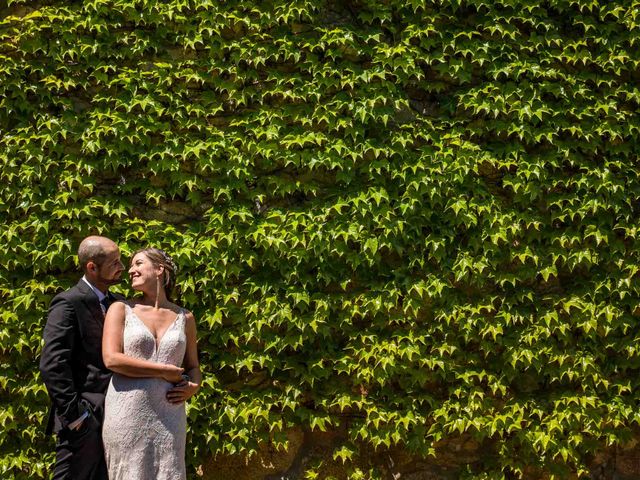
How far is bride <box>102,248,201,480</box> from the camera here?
3744 millimetres

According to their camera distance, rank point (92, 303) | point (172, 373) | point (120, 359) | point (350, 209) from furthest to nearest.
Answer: point (350, 209), point (92, 303), point (172, 373), point (120, 359)

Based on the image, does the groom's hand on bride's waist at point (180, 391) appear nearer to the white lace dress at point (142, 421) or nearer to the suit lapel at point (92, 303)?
the white lace dress at point (142, 421)

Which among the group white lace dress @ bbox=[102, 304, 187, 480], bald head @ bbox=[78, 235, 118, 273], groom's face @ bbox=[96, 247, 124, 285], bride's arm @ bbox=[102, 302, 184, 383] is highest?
bald head @ bbox=[78, 235, 118, 273]

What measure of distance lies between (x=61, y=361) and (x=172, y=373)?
0.55 metres

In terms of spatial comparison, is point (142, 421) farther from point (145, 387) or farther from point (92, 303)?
point (92, 303)

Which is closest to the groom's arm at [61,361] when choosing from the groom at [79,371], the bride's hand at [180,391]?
the groom at [79,371]

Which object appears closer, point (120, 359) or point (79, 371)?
point (120, 359)

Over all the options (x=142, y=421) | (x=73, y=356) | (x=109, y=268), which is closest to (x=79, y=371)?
(x=73, y=356)

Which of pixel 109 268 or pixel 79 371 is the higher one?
pixel 109 268

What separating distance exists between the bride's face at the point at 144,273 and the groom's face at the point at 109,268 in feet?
0.42

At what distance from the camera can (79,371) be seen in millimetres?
3912

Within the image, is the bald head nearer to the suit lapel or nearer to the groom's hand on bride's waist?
the suit lapel

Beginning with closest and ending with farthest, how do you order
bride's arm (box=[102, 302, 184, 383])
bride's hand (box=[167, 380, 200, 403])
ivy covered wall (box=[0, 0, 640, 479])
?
bride's arm (box=[102, 302, 184, 383]) < bride's hand (box=[167, 380, 200, 403]) < ivy covered wall (box=[0, 0, 640, 479])

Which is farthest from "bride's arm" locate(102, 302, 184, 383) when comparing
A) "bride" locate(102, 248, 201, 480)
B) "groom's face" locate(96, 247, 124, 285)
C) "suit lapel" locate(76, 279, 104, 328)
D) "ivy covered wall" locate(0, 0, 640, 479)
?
"ivy covered wall" locate(0, 0, 640, 479)
